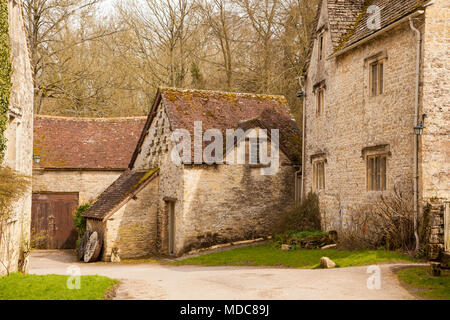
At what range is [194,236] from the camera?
72.5ft

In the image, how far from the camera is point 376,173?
17094mm

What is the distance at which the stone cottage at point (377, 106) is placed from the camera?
14.8 m

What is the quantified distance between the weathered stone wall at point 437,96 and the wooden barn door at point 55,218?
2002cm

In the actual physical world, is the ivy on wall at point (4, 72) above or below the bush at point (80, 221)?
above

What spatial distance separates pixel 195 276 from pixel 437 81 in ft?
27.3

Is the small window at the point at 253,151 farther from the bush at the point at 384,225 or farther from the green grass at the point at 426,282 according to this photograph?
the green grass at the point at 426,282

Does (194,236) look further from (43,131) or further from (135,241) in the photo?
(43,131)

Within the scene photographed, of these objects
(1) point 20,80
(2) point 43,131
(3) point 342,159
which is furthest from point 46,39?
(3) point 342,159

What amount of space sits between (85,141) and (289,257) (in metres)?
17.0

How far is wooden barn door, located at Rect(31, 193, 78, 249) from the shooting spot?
28.8 metres

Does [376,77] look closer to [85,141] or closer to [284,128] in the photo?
[284,128]

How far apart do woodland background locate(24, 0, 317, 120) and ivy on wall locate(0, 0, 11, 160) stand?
15.0 m

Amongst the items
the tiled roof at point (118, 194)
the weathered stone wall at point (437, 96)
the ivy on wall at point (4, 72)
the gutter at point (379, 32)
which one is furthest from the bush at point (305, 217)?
the ivy on wall at point (4, 72)

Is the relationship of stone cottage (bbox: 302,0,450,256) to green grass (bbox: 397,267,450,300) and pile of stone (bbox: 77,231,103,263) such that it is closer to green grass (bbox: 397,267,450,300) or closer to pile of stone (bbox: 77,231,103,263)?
green grass (bbox: 397,267,450,300)
